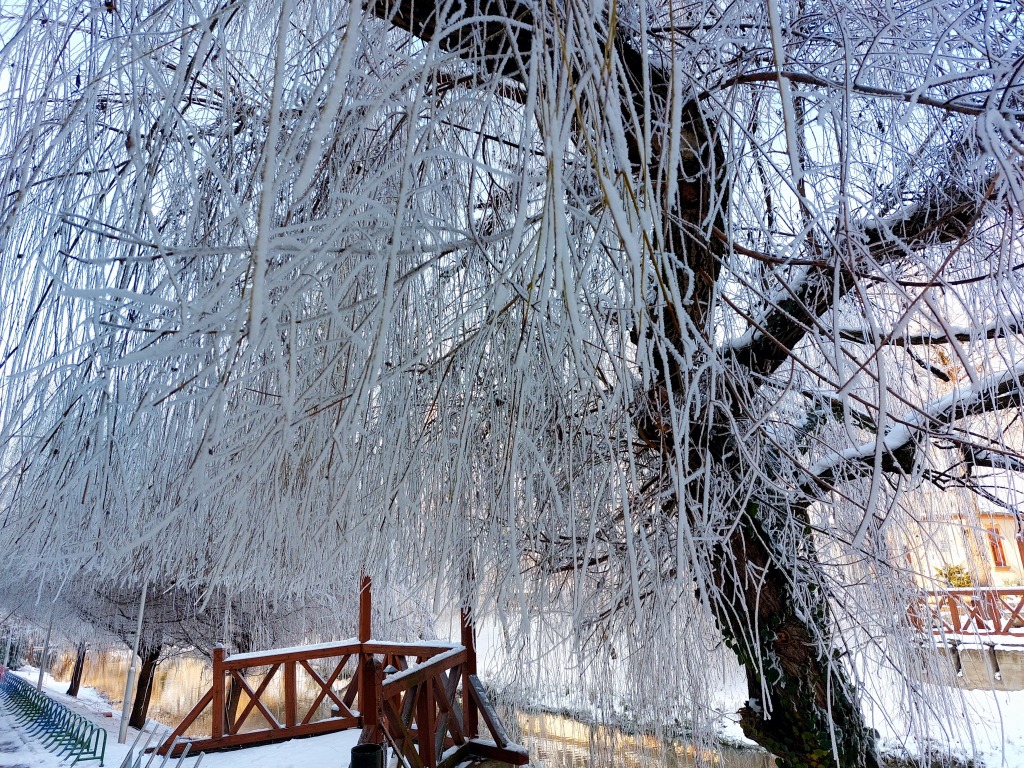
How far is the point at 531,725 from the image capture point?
576cm

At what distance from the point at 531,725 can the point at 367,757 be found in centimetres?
323

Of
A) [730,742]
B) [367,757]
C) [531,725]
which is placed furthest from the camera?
[730,742]

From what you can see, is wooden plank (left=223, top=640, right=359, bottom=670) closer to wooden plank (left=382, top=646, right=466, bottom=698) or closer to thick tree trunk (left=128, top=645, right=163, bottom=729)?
wooden plank (left=382, top=646, right=466, bottom=698)

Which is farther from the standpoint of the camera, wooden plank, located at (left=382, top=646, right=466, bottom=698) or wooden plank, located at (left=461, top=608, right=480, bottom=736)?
Result: wooden plank, located at (left=461, top=608, right=480, bottom=736)

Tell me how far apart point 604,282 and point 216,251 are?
1196mm

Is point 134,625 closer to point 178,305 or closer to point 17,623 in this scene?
point 17,623

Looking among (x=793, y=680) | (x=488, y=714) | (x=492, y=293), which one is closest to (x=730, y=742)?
(x=488, y=714)

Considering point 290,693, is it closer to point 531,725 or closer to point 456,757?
point 456,757

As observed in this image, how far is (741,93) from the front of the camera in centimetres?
181

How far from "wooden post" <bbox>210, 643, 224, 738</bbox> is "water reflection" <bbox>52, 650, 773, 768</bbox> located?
2.19m

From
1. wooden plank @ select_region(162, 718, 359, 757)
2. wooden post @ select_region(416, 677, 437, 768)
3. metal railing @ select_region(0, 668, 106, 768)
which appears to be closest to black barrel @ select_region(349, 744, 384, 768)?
wooden post @ select_region(416, 677, 437, 768)

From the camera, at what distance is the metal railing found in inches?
254

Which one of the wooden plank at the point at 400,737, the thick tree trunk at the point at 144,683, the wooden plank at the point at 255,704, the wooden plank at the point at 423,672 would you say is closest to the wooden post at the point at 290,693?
the wooden plank at the point at 255,704

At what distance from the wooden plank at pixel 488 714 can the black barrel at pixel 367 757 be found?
4.40ft
